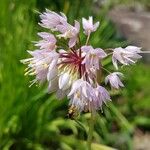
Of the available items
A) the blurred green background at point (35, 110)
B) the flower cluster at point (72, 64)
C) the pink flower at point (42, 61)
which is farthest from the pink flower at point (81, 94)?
the blurred green background at point (35, 110)

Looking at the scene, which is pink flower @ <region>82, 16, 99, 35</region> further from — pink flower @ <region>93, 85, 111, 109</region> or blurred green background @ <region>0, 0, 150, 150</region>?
blurred green background @ <region>0, 0, 150, 150</region>

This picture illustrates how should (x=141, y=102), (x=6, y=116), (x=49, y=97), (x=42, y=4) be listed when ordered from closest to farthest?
1. (x=6, y=116)
2. (x=49, y=97)
3. (x=141, y=102)
4. (x=42, y=4)

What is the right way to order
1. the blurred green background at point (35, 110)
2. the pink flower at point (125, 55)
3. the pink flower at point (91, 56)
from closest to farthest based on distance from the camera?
the pink flower at point (91, 56)
the pink flower at point (125, 55)
the blurred green background at point (35, 110)

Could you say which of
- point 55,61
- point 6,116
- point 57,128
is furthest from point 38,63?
point 57,128

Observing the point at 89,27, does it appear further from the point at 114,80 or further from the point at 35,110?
the point at 35,110

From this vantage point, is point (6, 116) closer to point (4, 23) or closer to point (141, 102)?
point (4, 23)

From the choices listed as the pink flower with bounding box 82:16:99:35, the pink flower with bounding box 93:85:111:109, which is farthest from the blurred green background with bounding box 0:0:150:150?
the pink flower with bounding box 93:85:111:109

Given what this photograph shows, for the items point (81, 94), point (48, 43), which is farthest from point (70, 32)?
point (81, 94)

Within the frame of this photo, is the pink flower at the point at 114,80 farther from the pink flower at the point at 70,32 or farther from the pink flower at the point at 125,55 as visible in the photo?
the pink flower at the point at 70,32

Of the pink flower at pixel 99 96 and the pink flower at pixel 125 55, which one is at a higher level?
the pink flower at pixel 125 55
